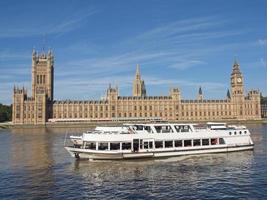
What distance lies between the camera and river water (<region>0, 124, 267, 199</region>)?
27.1 meters

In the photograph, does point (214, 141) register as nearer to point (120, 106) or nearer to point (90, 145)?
point (90, 145)

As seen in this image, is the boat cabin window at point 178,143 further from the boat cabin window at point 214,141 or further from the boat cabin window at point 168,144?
the boat cabin window at point 214,141

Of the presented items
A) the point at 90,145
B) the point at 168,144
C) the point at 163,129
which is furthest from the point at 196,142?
the point at 90,145

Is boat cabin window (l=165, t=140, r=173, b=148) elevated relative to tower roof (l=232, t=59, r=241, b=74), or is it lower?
lower

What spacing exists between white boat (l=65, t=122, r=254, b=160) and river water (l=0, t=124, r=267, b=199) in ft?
4.38

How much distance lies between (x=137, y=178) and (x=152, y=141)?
Answer: 1138 cm

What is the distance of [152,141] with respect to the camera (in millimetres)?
43656

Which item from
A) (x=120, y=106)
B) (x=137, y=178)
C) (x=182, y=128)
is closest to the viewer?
(x=137, y=178)

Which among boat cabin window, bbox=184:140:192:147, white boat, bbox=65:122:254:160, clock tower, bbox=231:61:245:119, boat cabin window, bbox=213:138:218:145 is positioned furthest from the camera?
clock tower, bbox=231:61:245:119

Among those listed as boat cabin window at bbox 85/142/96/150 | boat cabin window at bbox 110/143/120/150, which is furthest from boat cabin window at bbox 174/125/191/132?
boat cabin window at bbox 85/142/96/150

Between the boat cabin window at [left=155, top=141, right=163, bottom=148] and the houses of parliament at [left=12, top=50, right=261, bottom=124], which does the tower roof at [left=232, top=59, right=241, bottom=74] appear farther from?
the boat cabin window at [left=155, top=141, right=163, bottom=148]

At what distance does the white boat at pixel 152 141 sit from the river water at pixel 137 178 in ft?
4.38

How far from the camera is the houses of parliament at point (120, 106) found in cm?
17225

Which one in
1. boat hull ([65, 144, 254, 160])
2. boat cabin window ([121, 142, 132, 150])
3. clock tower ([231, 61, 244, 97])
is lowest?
boat hull ([65, 144, 254, 160])
